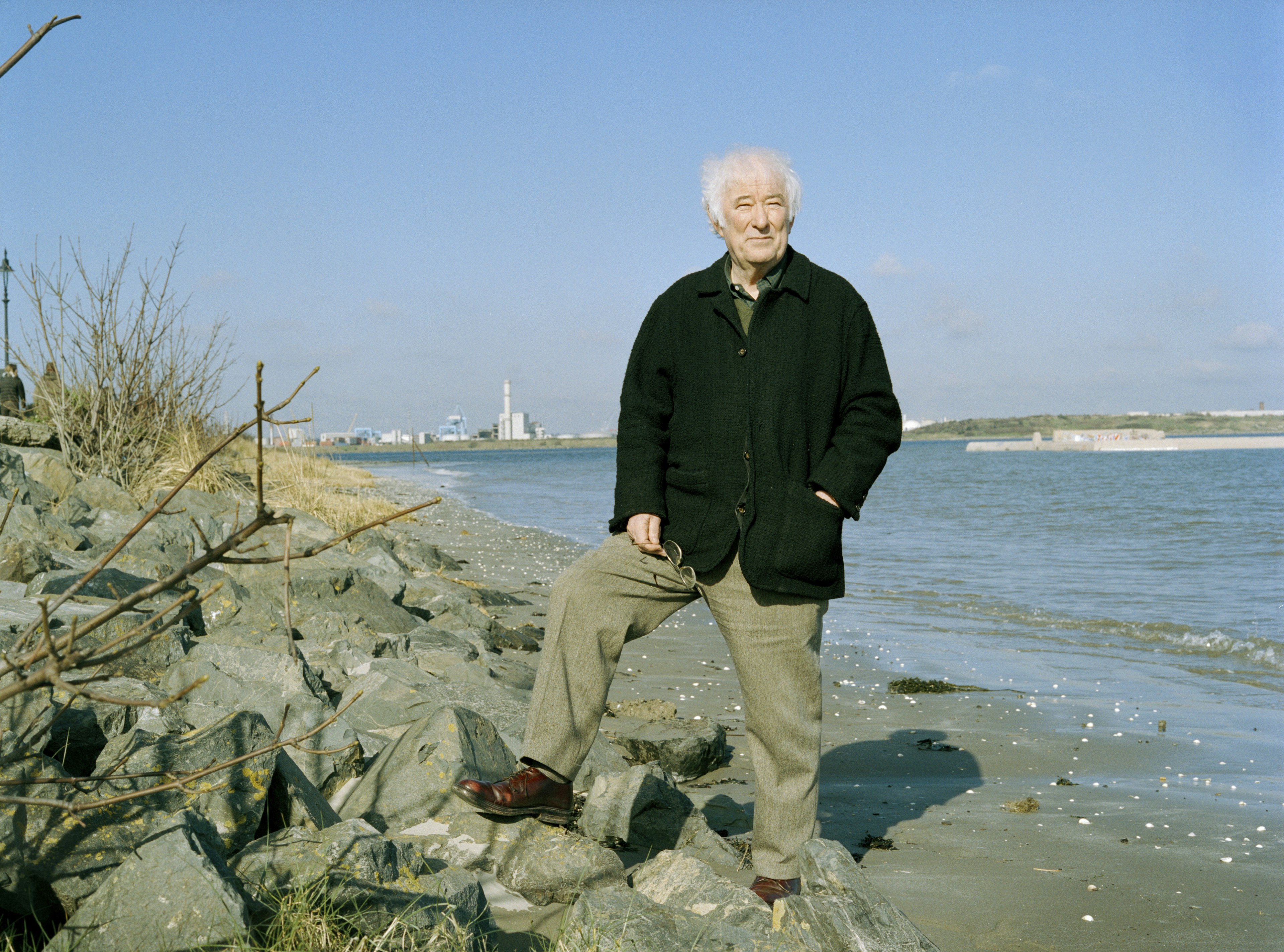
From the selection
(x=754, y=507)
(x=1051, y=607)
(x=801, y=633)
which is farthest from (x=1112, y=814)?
(x=1051, y=607)

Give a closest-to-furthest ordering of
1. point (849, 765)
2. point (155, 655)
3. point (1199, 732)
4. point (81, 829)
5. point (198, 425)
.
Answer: point (81, 829) < point (155, 655) < point (849, 765) < point (1199, 732) < point (198, 425)

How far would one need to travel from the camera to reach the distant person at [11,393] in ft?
41.7

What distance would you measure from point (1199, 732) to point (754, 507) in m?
4.14

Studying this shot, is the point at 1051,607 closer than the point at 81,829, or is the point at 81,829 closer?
the point at 81,829

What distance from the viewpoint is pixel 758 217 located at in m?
3.02

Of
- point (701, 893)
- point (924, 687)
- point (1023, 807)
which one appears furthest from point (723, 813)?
point (924, 687)

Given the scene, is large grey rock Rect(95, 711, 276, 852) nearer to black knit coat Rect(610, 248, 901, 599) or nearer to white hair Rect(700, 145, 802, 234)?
black knit coat Rect(610, 248, 901, 599)

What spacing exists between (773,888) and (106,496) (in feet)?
25.0

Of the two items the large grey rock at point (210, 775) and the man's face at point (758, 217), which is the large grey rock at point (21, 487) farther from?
the man's face at point (758, 217)

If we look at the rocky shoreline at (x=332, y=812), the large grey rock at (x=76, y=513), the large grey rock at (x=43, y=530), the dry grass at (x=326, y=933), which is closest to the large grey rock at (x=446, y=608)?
the rocky shoreline at (x=332, y=812)

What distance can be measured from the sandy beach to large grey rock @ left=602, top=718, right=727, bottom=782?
103 mm

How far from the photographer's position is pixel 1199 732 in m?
5.68

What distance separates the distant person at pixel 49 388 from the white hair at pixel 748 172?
9.31 meters

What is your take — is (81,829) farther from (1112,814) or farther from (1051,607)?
(1051,607)
